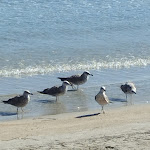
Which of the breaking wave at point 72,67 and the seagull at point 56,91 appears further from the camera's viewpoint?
the breaking wave at point 72,67

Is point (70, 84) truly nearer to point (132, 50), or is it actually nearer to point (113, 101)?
point (113, 101)

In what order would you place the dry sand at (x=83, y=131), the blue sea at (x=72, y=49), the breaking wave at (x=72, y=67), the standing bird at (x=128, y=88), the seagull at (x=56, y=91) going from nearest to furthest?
the dry sand at (x=83, y=131)
the standing bird at (x=128, y=88)
the seagull at (x=56, y=91)
the blue sea at (x=72, y=49)
the breaking wave at (x=72, y=67)

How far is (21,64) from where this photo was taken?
1897 centimetres

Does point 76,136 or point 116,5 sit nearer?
point 76,136

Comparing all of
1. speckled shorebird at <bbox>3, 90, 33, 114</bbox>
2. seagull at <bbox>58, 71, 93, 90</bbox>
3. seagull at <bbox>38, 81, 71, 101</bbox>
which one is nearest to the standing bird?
seagull at <bbox>58, 71, 93, 90</bbox>

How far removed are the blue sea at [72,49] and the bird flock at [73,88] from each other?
0.22 metres

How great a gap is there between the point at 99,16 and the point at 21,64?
23.7ft

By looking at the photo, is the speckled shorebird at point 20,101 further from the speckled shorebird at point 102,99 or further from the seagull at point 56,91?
the speckled shorebird at point 102,99

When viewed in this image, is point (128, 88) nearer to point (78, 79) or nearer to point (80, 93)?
point (80, 93)

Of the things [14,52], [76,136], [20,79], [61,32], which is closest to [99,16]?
[61,32]

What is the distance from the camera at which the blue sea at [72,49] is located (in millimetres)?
16062

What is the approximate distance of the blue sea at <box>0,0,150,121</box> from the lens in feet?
52.7

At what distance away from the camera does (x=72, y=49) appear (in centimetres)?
2072

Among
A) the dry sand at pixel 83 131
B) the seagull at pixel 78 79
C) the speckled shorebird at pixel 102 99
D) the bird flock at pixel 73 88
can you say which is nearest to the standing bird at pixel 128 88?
the bird flock at pixel 73 88
